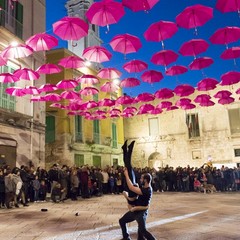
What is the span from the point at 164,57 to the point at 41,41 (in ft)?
14.3

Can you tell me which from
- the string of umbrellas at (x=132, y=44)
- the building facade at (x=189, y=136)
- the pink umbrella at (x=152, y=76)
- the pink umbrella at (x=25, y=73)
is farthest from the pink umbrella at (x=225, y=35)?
the building facade at (x=189, y=136)

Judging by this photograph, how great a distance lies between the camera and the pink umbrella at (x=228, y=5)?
24.6 ft

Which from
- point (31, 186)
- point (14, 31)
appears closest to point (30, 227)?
point (31, 186)

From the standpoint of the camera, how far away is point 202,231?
654 cm

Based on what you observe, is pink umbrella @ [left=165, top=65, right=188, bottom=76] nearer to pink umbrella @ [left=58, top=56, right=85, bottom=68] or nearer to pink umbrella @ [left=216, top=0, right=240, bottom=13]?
pink umbrella @ [left=58, top=56, right=85, bottom=68]

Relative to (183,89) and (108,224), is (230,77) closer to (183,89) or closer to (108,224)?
(183,89)

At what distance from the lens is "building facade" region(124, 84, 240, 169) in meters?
25.3

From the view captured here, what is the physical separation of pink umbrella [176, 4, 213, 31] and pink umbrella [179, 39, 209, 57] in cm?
152

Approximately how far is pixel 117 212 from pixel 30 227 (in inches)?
125

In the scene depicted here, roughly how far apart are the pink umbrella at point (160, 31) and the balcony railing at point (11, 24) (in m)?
8.37

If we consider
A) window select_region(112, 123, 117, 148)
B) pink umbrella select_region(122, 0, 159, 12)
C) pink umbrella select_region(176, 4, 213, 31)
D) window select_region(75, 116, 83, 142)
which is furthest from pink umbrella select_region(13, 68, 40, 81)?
window select_region(112, 123, 117, 148)

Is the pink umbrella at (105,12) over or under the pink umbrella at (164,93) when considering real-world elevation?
over

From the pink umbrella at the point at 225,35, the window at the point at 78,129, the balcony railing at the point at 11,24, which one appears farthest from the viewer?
the window at the point at 78,129

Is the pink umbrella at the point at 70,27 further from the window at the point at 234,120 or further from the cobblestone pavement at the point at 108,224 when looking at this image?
the window at the point at 234,120
